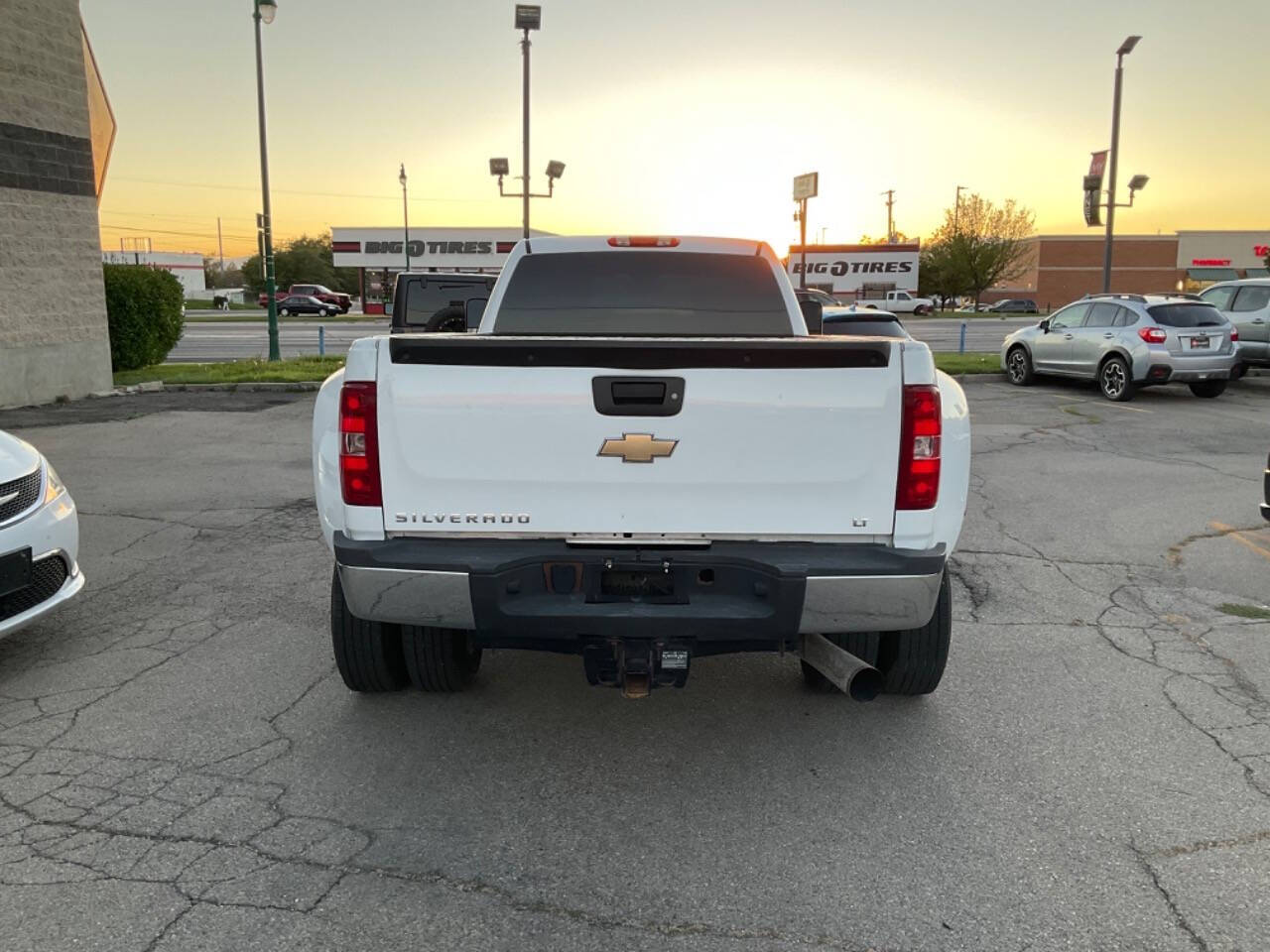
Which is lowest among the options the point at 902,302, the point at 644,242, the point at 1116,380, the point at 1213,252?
the point at 1116,380

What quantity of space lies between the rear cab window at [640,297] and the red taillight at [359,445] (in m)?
2.23

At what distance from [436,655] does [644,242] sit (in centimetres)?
268

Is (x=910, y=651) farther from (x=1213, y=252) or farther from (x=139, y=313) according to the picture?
(x=1213, y=252)

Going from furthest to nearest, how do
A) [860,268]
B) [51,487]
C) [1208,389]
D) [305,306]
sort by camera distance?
[860,268] → [305,306] → [1208,389] → [51,487]

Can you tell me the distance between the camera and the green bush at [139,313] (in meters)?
18.2

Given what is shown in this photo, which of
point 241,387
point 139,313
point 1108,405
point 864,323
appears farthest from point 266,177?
point 1108,405

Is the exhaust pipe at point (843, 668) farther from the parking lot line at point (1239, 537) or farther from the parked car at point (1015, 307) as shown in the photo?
the parked car at point (1015, 307)

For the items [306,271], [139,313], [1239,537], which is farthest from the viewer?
[306,271]

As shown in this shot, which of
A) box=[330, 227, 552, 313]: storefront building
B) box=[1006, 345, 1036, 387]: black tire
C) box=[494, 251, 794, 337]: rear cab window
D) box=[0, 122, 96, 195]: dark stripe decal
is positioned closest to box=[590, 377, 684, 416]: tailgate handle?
box=[494, 251, 794, 337]: rear cab window

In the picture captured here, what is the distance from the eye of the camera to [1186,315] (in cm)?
1525

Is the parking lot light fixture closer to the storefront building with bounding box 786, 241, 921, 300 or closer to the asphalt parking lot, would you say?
the asphalt parking lot

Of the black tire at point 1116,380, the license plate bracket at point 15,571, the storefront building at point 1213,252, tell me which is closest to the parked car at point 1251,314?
the black tire at point 1116,380

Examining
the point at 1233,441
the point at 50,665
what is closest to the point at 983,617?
the point at 50,665

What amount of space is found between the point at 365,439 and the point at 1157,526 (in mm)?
6548
